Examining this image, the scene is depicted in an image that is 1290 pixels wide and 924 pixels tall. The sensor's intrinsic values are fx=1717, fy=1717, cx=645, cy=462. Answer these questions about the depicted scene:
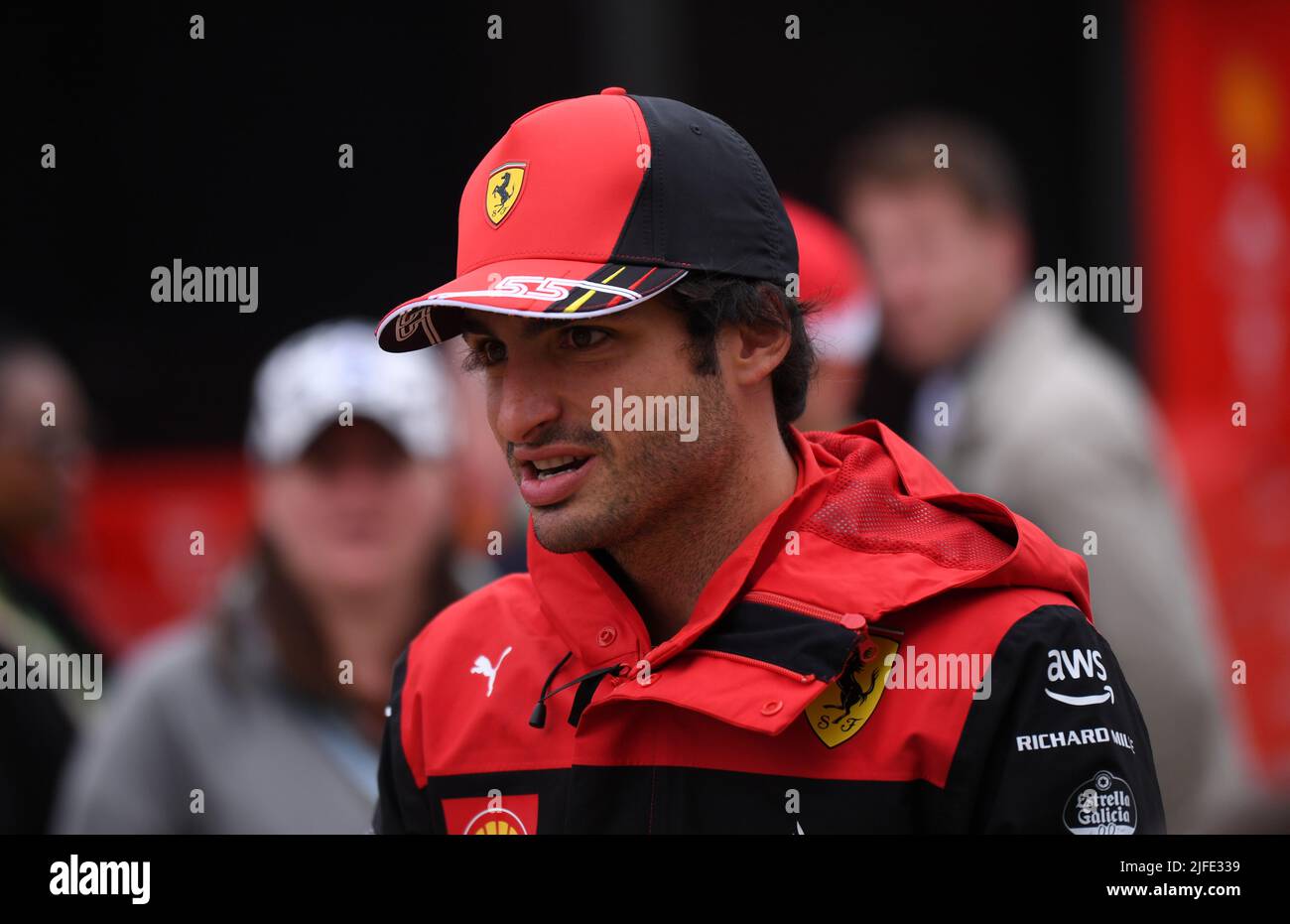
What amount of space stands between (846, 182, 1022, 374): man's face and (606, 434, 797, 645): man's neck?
8.00 feet

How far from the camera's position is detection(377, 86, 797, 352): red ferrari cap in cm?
215

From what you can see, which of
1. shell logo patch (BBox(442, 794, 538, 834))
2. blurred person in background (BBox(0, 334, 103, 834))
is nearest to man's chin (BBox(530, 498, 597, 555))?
shell logo patch (BBox(442, 794, 538, 834))

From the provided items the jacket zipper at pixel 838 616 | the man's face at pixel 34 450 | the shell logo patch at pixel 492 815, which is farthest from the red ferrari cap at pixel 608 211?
the man's face at pixel 34 450

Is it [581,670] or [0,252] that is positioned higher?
[0,252]

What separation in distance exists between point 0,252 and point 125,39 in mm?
1078

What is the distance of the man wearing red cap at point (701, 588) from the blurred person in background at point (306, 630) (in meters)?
1.52

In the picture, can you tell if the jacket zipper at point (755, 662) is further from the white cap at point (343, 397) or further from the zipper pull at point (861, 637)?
the white cap at point (343, 397)

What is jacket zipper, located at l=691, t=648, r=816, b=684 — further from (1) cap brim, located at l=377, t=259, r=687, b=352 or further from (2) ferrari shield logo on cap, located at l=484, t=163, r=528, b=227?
(2) ferrari shield logo on cap, located at l=484, t=163, r=528, b=227

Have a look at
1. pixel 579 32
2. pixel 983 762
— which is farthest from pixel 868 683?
pixel 579 32

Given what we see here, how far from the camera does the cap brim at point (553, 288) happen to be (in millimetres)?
2102

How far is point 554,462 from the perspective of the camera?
2.28m

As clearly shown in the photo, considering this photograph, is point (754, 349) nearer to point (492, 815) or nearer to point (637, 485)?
point (637, 485)

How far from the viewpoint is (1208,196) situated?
6.80m

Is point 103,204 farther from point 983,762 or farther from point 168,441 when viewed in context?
point 983,762
